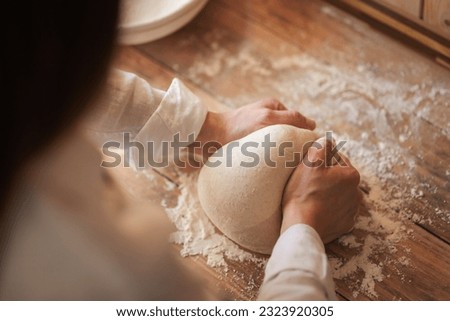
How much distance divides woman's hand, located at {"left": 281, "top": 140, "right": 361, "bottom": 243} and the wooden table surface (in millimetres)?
67

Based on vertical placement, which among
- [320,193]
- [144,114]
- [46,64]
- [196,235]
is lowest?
[196,235]

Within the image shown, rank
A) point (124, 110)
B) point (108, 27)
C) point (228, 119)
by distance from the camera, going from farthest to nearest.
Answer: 1. point (228, 119)
2. point (124, 110)
3. point (108, 27)

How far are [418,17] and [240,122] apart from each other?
357 mm

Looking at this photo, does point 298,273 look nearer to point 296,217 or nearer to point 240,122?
point 296,217

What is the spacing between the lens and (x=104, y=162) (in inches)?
39.9

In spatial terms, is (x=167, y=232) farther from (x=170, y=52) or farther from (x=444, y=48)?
(x=444, y=48)

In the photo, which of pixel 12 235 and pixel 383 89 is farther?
pixel 383 89

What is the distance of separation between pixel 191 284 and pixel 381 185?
0.35 m

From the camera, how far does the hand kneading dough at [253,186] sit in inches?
34.3

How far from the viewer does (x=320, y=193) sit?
89 cm

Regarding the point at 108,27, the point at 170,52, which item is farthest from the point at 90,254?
the point at 108,27

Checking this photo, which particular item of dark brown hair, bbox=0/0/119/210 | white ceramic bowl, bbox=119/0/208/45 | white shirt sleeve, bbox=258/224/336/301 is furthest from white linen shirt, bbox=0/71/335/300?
dark brown hair, bbox=0/0/119/210

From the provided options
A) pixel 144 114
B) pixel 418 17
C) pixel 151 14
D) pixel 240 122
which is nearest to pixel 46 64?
pixel 144 114

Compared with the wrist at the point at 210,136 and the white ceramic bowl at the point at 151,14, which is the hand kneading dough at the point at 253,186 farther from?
the white ceramic bowl at the point at 151,14
